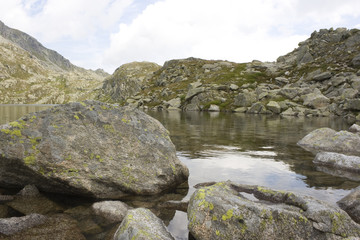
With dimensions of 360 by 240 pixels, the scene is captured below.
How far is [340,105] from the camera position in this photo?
60.0m

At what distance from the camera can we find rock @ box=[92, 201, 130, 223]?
24.7ft

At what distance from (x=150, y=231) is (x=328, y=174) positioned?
11055mm

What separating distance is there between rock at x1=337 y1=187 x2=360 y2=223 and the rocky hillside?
172ft

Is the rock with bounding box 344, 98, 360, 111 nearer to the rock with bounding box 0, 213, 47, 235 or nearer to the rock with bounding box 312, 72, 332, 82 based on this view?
the rock with bounding box 312, 72, 332, 82

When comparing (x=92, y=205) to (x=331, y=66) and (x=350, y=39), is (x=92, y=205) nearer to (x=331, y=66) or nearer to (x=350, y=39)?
(x=331, y=66)

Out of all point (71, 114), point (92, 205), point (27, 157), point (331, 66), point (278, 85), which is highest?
point (331, 66)

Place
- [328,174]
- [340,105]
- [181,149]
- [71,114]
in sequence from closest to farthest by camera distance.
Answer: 1. [71,114]
2. [328,174]
3. [181,149]
4. [340,105]

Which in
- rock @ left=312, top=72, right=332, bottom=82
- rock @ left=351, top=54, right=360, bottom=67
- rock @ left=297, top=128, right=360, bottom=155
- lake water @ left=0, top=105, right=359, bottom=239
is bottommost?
lake water @ left=0, top=105, right=359, bottom=239

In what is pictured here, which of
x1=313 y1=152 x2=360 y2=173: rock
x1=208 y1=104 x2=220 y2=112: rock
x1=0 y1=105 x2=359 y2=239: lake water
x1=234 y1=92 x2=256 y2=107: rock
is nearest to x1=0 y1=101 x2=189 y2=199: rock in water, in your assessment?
x1=0 y1=105 x2=359 y2=239: lake water

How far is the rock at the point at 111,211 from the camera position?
7.53m

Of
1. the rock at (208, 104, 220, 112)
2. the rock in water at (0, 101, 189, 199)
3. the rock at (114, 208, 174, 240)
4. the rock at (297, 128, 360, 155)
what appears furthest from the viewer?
the rock at (208, 104, 220, 112)

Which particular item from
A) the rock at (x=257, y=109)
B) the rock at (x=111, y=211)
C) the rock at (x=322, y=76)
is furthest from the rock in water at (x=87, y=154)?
the rock at (x=322, y=76)

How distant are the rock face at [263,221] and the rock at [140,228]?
3.13ft

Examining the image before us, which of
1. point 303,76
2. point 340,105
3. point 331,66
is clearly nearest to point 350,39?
point 331,66
